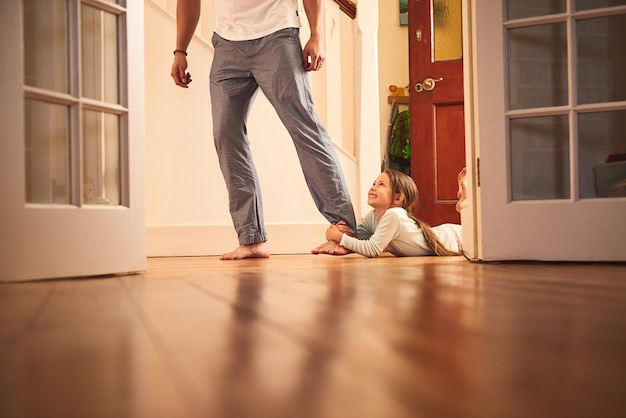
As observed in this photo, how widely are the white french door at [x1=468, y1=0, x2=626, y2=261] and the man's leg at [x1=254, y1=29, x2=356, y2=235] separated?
22.5 inches

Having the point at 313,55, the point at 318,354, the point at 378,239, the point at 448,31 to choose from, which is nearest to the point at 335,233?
the point at 378,239

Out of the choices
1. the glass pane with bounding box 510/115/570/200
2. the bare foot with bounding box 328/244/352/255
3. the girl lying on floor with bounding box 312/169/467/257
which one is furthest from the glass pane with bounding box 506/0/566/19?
the bare foot with bounding box 328/244/352/255

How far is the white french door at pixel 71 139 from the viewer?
1416 millimetres

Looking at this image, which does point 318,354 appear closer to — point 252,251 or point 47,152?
point 47,152

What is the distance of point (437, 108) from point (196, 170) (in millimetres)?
1316

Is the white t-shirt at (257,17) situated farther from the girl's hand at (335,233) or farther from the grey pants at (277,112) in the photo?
the girl's hand at (335,233)

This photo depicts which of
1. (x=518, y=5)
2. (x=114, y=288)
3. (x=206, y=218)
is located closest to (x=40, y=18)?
(x=114, y=288)

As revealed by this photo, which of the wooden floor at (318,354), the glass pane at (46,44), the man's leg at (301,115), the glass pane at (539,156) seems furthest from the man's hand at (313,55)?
the wooden floor at (318,354)

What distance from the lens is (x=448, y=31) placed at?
3.71 m

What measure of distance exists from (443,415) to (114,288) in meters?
1.01

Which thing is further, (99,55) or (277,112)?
(277,112)

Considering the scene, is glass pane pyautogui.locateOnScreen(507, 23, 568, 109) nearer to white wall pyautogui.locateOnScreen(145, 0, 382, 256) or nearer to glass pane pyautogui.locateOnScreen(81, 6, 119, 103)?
glass pane pyautogui.locateOnScreen(81, 6, 119, 103)

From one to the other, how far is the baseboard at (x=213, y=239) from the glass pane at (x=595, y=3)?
1.73 meters

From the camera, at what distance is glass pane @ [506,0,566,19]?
75.4 inches
